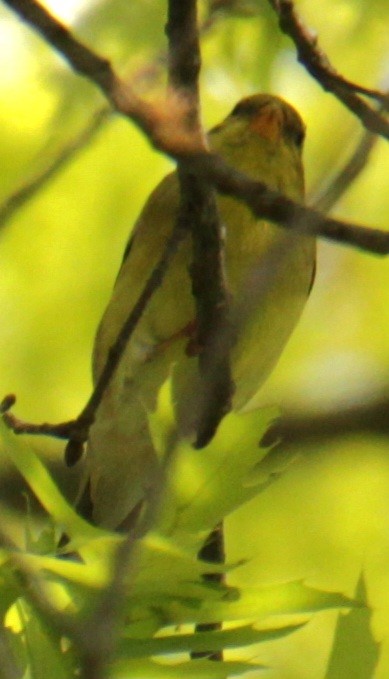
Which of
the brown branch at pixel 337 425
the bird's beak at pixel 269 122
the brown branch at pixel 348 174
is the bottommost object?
the brown branch at pixel 337 425

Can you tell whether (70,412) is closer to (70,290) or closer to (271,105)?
(70,290)

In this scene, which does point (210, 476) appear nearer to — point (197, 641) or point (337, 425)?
point (197, 641)

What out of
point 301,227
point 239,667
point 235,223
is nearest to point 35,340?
point 235,223

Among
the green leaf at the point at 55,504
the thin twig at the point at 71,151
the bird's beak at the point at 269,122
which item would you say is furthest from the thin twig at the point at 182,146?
the bird's beak at the point at 269,122

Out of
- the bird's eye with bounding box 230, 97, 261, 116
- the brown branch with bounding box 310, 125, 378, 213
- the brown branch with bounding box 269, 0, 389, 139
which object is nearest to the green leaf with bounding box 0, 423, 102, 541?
the brown branch with bounding box 310, 125, 378, 213

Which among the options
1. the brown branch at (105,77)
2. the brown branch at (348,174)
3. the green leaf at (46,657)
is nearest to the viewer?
the brown branch at (348,174)

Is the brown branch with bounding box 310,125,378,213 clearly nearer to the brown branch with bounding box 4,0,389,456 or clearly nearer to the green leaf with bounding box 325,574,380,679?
the brown branch with bounding box 4,0,389,456

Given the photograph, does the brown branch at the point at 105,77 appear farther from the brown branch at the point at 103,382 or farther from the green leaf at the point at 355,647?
the green leaf at the point at 355,647
